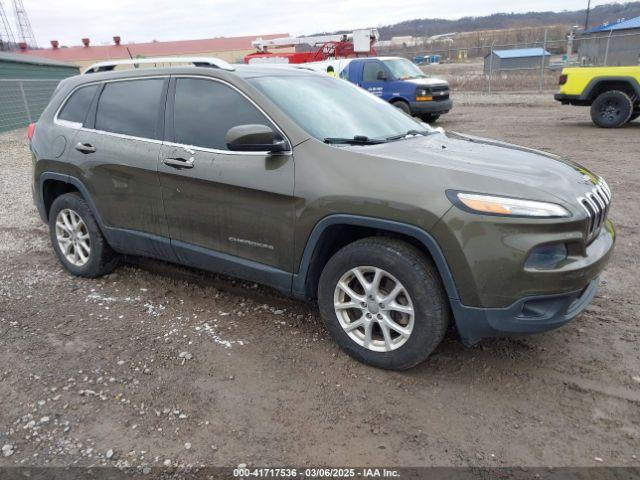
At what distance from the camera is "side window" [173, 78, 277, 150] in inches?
137

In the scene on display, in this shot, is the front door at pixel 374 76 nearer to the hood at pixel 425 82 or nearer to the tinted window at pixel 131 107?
the hood at pixel 425 82

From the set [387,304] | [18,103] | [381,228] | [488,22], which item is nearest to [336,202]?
[381,228]

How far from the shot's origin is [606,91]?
12.1m

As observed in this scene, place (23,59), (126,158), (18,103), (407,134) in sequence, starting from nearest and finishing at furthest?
(407,134) < (126,158) < (18,103) < (23,59)

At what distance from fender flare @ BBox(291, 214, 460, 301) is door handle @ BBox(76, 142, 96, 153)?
6.98 ft

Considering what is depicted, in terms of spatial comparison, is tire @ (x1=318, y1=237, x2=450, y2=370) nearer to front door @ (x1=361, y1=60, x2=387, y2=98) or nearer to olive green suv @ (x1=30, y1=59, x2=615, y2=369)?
olive green suv @ (x1=30, y1=59, x2=615, y2=369)

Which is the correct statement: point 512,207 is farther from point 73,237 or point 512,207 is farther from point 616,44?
point 616,44

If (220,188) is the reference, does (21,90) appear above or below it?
below

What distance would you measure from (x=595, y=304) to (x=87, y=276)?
14.0 feet

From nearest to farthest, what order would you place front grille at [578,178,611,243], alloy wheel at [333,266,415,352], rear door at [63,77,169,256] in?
front grille at [578,178,611,243] < alloy wheel at [333,266,415,352] < rear door at [63,77,169,256]

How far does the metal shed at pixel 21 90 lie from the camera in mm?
17000

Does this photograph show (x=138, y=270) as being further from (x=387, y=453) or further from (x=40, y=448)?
(x=387, y=453)

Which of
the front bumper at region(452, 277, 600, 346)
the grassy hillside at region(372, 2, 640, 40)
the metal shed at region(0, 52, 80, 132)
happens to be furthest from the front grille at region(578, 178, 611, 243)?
the grassy hillside at region(372, 2, 640, 40)

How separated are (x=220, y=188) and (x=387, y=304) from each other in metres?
1.38
